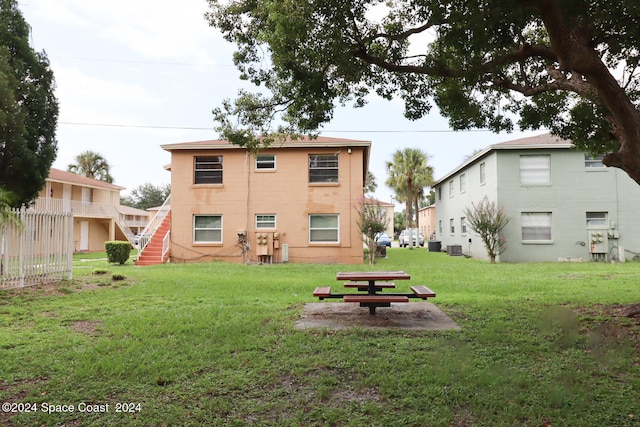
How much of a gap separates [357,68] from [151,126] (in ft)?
55.5

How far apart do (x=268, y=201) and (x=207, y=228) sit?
10.5ft

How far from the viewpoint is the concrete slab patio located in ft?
19.1

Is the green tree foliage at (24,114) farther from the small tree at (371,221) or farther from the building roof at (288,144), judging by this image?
the small tree at (371,221)

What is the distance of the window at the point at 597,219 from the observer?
18406 millimetres

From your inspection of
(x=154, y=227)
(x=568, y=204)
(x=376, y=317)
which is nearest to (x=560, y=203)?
(x=568, y=204)

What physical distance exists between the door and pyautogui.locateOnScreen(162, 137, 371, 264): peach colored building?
46.3ft

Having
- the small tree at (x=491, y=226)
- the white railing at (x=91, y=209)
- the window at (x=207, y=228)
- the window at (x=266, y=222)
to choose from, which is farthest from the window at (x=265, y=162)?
the white railing at (x=91, y=209)

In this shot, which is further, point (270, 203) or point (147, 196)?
point (147, 196)

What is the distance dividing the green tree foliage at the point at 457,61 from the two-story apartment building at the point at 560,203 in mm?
10746

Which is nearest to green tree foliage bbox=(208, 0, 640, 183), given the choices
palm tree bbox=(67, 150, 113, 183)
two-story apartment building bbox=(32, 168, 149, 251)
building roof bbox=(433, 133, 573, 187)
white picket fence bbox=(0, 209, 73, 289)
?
white picket fence bbox=(0, 209, 73, 289)

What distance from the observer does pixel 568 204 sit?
18.6 metres

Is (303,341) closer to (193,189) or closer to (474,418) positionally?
(474,418)

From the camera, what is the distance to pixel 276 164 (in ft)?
61.9

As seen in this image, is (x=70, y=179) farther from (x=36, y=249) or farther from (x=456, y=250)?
(x=456, y=250)
